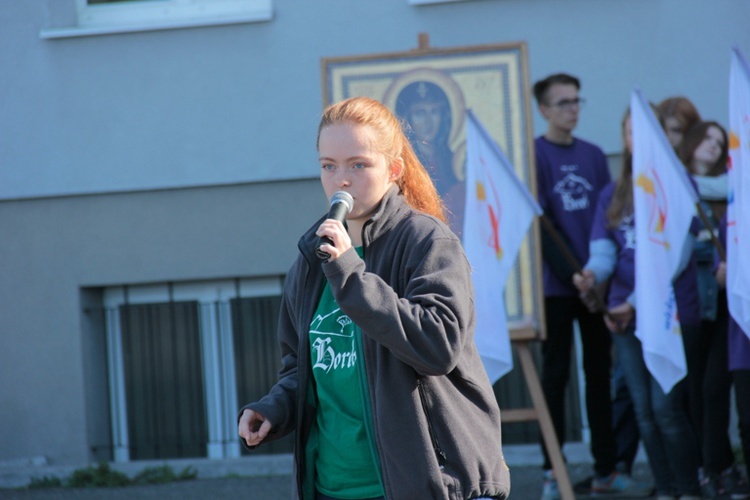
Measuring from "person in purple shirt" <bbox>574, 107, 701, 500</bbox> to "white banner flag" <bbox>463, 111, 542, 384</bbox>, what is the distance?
48cm

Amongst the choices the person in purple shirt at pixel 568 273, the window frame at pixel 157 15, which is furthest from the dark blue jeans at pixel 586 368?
the window frame at pixel 157 15

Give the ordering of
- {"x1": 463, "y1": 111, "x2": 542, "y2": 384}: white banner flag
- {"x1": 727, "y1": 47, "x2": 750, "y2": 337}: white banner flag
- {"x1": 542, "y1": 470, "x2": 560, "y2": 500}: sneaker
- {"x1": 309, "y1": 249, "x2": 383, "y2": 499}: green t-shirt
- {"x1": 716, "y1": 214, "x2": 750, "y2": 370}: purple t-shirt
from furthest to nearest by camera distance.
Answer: {"x1": 542, "y1": 470, "x2": 560, "y2": 500}: sneaker < {"x1": 463, "y1": 111, "x2": 542, "y2": 384}: white banner flag < {"x1": 716, "y1": 214, "x2": 750, "y2": 370}: purple t-shirt < {"x1": 727, "y1": 47, "x2": 750, "y2": 337}: white banner flag < {"x1": 309, "y1": 249, "x2": 383, "y2": 499}: green t-shirt

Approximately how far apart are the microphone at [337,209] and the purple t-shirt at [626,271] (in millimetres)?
3276

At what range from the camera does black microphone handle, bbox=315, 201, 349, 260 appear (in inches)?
95.3

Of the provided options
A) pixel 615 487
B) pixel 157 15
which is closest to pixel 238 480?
pixel 615 487

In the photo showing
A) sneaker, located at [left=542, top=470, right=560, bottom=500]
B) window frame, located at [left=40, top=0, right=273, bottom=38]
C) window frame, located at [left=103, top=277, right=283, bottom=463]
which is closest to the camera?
sneaker, located at [left=542, top=470, right=560, bottom=500]

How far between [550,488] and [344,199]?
373 cm

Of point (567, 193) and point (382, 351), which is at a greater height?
point (567, 193)

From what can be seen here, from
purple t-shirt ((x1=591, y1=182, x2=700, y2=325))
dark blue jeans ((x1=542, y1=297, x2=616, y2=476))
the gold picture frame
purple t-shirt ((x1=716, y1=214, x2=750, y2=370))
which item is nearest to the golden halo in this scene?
the gold picture frame

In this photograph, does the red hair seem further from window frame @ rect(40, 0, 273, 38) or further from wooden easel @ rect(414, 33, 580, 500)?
window frame @ rect(40, 0, 273, 38)

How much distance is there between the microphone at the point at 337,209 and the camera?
2424mm

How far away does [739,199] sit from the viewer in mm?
5051

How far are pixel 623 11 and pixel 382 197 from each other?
5089 millimetres

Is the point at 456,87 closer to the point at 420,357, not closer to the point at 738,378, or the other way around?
the point at 738,378
